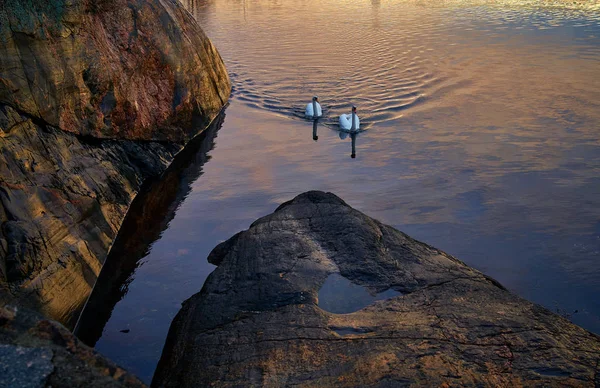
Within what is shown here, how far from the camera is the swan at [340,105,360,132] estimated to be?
11.7 meters

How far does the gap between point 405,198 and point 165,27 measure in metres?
5.74

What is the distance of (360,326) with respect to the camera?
190 inches

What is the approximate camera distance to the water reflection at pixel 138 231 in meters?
6.23

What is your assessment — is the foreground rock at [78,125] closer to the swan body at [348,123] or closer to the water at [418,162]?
the water at [418,162]

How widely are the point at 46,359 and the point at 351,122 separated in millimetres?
9296

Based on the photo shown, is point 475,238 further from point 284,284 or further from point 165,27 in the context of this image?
point 165,27

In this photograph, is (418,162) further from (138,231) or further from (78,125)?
(78,125)

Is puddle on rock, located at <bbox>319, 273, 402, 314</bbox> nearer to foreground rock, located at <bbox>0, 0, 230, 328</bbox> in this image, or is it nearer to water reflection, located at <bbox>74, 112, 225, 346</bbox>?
water reflection, located at <bbox>74, 112, 225, 346</bbox>

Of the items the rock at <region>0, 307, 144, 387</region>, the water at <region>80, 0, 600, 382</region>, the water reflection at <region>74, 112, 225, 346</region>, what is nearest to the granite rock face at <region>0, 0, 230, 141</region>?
the water reflection at <region>74, 112, 225, 346</region>

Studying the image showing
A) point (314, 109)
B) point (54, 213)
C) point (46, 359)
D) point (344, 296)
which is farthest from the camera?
point (314, 109)

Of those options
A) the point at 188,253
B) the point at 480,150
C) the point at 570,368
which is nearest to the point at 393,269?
the point at 570,368

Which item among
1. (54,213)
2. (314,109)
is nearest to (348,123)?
(314,109)

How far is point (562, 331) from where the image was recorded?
487 cm

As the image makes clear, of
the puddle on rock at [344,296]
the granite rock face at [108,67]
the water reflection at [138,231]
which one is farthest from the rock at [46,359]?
the granite rock face at [108,67]
